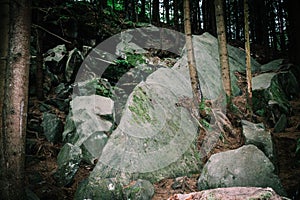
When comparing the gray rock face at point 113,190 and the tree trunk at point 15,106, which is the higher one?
the tree trunk at point 15,106

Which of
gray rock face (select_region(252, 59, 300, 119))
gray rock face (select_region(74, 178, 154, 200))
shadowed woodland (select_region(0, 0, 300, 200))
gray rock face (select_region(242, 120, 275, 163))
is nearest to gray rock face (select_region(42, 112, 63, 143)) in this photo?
shadowed woodland (select_region(0, 0, 300, 200))

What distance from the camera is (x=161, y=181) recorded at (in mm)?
4465

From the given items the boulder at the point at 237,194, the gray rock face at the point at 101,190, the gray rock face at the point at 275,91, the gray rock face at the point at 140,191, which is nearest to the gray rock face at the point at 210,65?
the gray rock face at the point at 275,91

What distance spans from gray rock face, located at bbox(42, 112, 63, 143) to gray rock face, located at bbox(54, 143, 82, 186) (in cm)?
104

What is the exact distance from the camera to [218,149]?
18.2 ft

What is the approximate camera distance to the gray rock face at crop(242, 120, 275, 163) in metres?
4.91

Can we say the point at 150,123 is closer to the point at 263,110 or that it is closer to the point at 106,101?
the point at 106,101

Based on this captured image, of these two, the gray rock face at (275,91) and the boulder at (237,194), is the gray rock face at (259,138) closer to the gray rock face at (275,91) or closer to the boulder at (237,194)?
the gray rock face at (275,91)

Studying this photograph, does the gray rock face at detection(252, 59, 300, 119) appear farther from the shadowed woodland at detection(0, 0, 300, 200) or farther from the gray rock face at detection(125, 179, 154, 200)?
the gray rock face at detection(125, 179, 154, 200)

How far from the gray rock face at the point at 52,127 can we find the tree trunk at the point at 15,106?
2.75 m

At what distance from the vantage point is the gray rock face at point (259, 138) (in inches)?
193

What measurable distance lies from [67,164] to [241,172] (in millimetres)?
3423

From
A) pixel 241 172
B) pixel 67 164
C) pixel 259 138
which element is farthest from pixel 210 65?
pixel 67 164

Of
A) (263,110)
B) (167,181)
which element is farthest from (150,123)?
(263,110)
